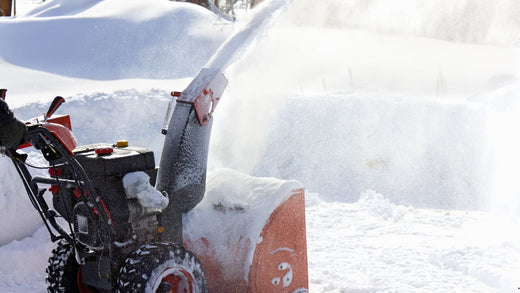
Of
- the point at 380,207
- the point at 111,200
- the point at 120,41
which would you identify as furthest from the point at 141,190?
the point at 120,41

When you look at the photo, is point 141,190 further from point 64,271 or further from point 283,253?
point 283,253

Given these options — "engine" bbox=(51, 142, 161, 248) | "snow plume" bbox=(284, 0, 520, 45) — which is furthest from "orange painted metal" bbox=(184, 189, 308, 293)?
"snow plume" bbox=(284, 0, 520, 45)

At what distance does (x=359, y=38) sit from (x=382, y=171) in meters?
7.51

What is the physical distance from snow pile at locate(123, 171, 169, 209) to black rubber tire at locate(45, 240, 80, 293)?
67cm

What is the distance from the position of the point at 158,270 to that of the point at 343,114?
562cm

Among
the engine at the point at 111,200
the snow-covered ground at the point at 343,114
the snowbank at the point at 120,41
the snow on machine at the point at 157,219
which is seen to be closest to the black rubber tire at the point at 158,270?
the snow on machine at the point at 157,219

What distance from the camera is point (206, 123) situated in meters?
3.39

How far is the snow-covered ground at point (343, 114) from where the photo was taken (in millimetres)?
4352

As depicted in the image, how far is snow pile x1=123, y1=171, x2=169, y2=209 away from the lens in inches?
113

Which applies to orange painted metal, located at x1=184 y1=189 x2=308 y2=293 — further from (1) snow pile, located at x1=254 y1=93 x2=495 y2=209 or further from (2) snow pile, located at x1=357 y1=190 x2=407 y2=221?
(1) snow pile, located at x1=254 y1=93 x2=495 y2=209

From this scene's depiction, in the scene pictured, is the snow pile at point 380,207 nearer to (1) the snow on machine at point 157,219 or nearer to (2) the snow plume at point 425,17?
(1) the snow on machine at point 157,219

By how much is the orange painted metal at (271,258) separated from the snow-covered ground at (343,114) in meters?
0.56

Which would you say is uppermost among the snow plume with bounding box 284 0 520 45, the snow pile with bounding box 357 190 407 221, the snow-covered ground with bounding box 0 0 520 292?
the snow plume with bounding box 284 0 520 45

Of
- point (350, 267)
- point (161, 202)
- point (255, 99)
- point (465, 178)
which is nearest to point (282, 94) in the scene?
point (255, 99)
